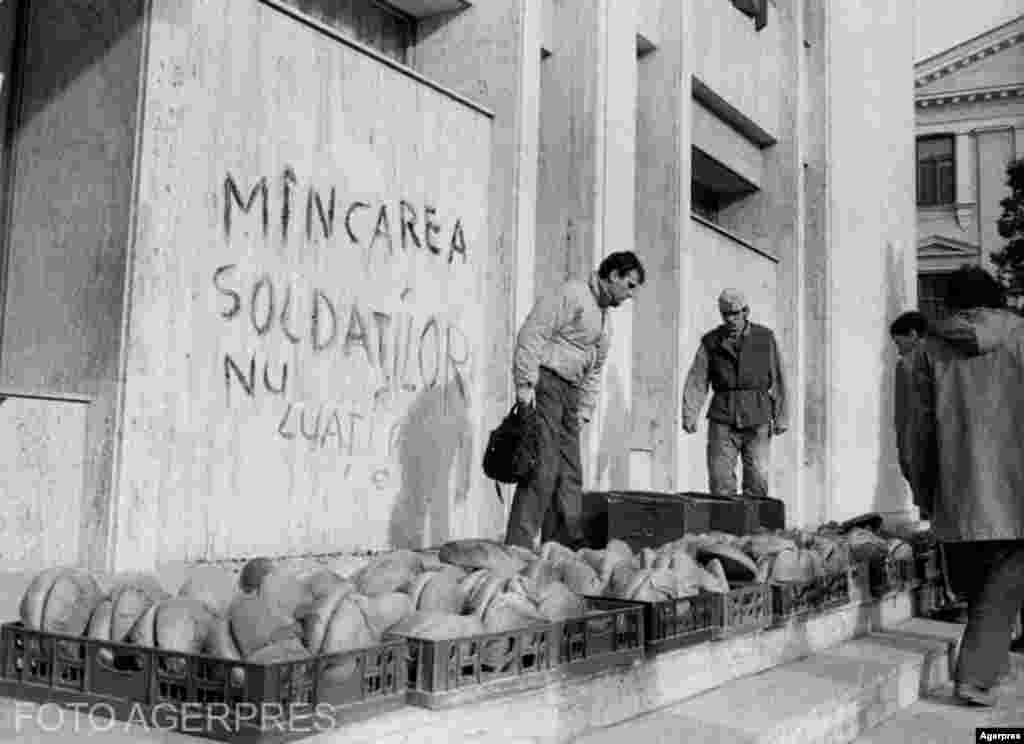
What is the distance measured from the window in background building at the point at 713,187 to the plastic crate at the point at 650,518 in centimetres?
757

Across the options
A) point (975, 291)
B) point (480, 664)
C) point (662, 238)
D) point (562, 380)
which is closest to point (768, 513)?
point (562, 380)

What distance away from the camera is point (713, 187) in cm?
1537

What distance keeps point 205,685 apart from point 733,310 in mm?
6860

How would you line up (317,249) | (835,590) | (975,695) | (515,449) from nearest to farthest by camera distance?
(975,695) < (835,590) < (515,449) < (317,249)

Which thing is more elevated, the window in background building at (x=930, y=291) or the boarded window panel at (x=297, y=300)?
the window in background building at (x=930, y=291)

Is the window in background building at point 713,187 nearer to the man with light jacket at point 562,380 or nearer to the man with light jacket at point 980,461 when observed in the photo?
the man with light jacket at point 562,380

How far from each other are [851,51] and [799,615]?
1487 centimetres

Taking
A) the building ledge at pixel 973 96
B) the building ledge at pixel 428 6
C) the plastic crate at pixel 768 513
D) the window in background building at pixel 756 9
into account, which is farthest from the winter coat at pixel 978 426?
the building ledge at pixel 973 96

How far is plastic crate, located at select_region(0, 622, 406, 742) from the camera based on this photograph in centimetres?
234

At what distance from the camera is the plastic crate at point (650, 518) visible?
6.74 metres

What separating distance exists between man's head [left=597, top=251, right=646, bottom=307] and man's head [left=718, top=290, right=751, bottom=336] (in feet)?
7.11

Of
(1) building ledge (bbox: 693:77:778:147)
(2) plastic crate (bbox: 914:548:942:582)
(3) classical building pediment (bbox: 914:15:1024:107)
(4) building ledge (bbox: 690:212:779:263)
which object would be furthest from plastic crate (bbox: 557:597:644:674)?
(3) classical building pediment (bbox: 914:15:1024:107)

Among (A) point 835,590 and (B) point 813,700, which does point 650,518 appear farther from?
(B) point 813,700

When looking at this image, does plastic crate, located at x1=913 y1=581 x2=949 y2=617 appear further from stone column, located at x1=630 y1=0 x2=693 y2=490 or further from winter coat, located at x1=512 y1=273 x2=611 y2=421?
stone column, located at x1=630 y1=0 x2=693 y2=490
